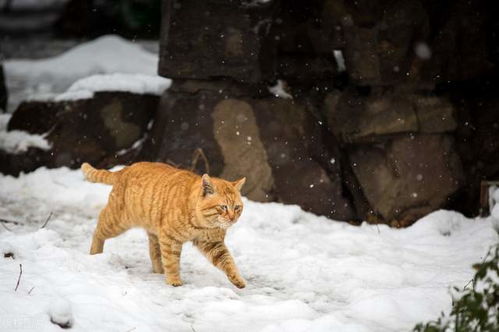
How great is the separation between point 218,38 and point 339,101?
1.62m

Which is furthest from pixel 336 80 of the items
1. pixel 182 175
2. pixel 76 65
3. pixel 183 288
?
pixel 76 65

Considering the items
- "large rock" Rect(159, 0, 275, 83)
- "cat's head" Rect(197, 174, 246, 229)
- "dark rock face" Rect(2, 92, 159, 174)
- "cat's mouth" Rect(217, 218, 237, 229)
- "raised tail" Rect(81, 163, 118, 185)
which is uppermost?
"large rock" Rect(159, 0, 275, 83)

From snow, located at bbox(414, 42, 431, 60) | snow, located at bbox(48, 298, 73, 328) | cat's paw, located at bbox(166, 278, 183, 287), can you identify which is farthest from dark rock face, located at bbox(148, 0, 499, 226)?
snow, located at bbox(48, 298, 73, 328)

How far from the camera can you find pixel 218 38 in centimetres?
746

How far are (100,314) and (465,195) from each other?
16.7ft

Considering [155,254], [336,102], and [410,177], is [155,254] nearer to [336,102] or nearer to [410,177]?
[336,102]

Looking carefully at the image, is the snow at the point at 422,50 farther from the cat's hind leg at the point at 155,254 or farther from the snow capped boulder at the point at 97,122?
the cat's hind leg at the point at 155,254

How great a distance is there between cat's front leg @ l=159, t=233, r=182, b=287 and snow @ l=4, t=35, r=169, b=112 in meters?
4.70

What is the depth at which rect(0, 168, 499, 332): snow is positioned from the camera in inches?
166

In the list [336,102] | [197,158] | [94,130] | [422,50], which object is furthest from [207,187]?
[94,130]

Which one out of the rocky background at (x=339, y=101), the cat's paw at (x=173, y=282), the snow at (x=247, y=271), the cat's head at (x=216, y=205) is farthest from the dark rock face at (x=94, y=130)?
the cat's head at (x=216, y=205)

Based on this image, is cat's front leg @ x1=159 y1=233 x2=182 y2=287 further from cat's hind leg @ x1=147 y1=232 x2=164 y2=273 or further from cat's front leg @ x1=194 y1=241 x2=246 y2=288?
cat's hind leg @ x1=147 y1=232 x2=164 y2=273

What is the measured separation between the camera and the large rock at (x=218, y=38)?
7.43m

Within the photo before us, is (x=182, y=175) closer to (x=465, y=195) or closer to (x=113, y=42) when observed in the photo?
(x=465, y=195)
